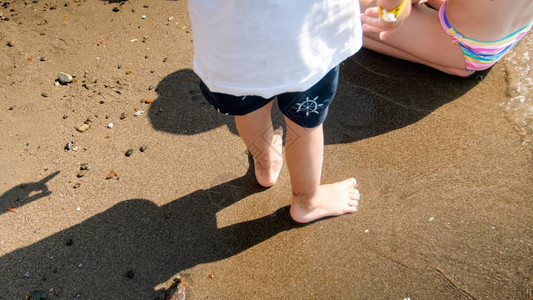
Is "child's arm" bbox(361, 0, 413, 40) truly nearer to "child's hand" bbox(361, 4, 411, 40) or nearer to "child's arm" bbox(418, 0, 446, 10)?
"child's hand" bbox(361, 4, 411, 40)

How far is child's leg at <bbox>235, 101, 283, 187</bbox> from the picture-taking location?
1665 millimetres

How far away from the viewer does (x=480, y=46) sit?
2.22m

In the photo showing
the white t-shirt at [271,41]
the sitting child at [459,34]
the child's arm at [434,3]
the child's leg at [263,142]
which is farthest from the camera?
the child's arm at [434,3]

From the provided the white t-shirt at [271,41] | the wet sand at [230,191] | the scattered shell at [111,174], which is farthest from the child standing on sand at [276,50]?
the scattered shell at [111,174]

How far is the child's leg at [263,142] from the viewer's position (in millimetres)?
1665

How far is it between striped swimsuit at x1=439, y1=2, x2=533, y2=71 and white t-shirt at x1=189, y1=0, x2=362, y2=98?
135 centimetres

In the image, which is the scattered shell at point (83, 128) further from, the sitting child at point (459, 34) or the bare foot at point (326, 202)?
the sitting child at point (459, 34)

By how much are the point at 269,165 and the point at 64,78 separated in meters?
1.61

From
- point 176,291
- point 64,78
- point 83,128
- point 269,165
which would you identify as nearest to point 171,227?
point 176,291

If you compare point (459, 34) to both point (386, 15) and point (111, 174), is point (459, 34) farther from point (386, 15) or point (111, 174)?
point (111, 174)

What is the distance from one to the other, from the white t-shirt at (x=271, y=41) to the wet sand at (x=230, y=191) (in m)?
1.01

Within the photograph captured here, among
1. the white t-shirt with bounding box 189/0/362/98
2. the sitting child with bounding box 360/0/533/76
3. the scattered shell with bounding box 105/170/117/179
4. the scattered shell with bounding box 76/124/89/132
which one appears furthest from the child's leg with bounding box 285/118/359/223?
the scattered shell with bounding box 76/124/89/132

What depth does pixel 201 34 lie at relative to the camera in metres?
1.17

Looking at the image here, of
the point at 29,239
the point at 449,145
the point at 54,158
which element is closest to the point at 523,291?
the point at 449,145
